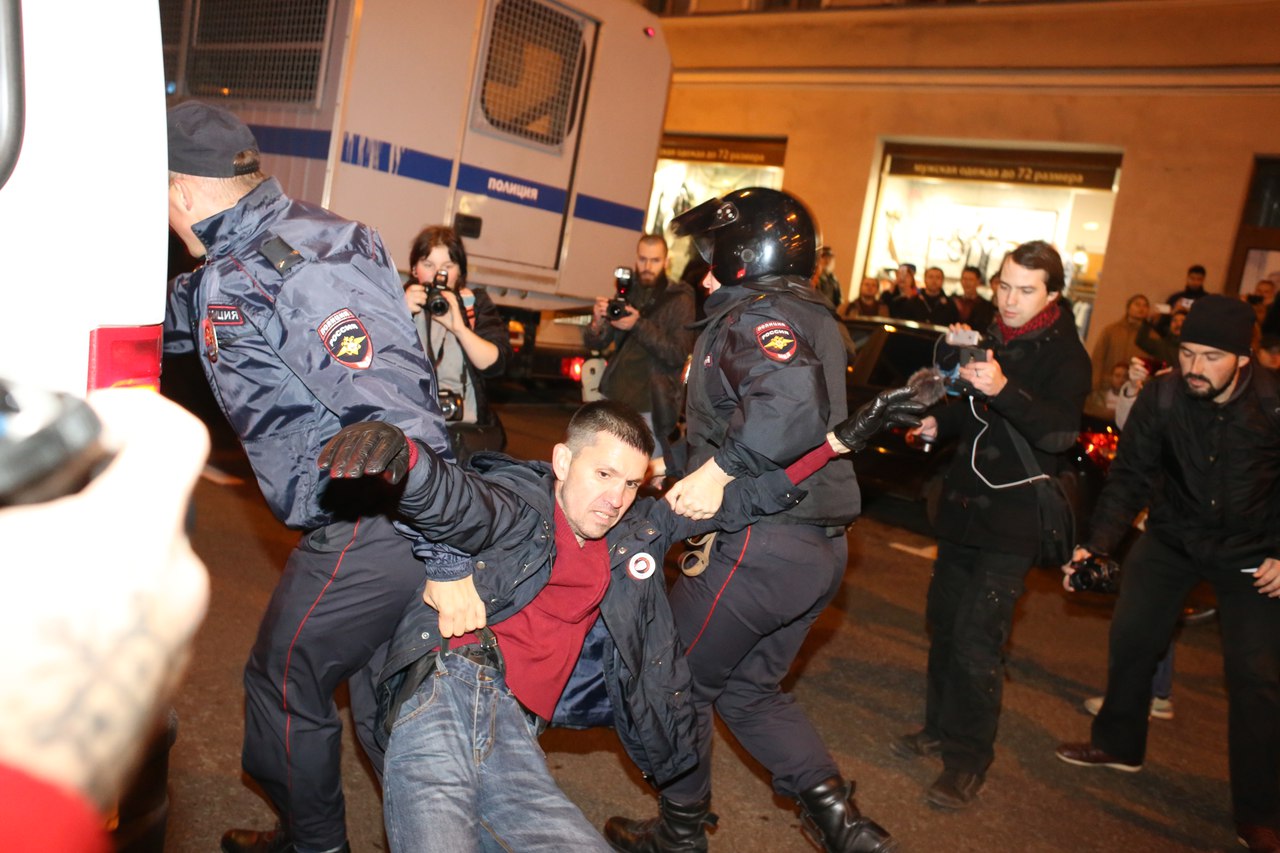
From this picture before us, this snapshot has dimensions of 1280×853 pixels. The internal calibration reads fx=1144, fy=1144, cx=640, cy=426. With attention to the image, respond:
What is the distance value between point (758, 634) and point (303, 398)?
5.11ft

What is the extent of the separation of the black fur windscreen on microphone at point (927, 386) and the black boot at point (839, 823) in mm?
1267

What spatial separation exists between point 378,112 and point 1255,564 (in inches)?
243

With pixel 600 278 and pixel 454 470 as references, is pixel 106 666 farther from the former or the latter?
pixel 600 278

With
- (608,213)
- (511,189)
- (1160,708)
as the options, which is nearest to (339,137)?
(511,189)

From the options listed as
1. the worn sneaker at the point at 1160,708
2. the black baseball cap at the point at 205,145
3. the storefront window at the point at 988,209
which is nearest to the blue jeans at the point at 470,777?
the black baseball cap at the point at 205,145

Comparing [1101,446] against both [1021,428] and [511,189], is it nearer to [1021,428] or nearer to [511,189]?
[1021,428]

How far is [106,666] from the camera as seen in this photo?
977mm

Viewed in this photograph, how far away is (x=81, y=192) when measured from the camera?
1.92 metres

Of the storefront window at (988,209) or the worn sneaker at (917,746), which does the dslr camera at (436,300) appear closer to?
the worn sneaker at (917,746)

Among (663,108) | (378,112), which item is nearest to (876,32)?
(663,108)

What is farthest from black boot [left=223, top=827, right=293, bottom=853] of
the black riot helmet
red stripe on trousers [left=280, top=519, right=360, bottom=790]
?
the black riot helmet

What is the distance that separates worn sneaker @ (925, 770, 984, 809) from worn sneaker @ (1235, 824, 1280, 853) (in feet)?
3.29

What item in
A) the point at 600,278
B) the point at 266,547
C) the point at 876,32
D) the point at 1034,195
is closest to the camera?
the point at 266,547

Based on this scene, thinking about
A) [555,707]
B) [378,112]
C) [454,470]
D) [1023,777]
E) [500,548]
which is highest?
[378,112]
